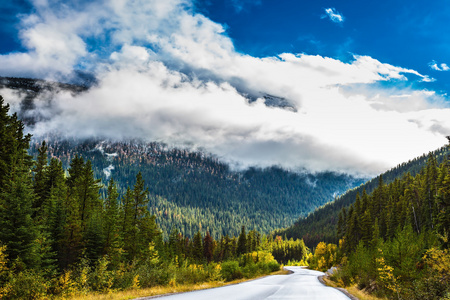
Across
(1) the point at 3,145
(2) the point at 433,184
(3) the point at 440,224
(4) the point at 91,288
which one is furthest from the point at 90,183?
(2) the point at 433,184

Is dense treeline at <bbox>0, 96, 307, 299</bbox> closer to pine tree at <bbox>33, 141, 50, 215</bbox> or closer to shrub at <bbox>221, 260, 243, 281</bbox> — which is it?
pine tree at <bbox>33, 141, 50, 215</bbox>

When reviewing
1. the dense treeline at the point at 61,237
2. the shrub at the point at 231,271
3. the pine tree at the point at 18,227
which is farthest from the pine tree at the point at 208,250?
the pine tree at the point at 18,227

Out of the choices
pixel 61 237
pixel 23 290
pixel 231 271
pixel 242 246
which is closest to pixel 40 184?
pixel 61 237

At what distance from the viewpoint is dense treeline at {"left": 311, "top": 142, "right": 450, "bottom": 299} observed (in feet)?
61.6

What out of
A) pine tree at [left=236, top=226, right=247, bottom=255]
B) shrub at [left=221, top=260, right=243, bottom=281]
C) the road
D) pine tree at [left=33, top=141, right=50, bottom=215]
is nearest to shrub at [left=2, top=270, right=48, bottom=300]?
the road

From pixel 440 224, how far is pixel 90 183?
48.7 meters

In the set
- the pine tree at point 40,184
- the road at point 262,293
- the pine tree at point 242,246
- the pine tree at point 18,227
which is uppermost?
the pine tree at point 40,184

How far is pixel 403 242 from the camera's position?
82.9ft

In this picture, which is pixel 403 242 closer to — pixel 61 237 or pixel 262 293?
pixel 262 293

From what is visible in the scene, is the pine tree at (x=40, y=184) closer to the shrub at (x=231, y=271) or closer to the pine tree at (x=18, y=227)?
the pine tree at (x=18, y=227)

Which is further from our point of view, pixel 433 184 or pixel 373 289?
pixel 433 184

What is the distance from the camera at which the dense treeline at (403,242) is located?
61.6ft

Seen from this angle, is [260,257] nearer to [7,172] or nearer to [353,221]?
[353,221]

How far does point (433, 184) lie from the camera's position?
210ft
